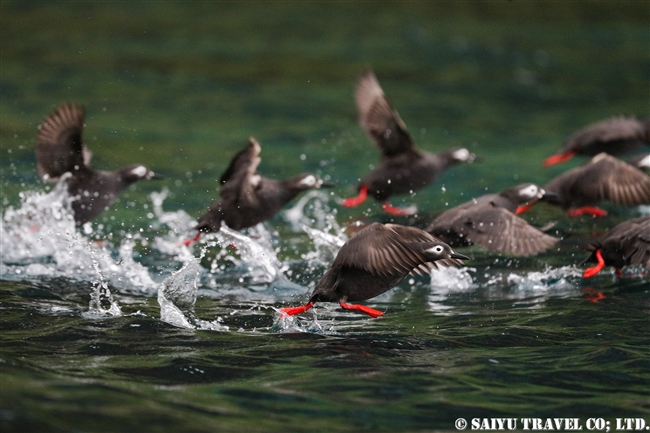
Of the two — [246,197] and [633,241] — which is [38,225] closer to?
[246,197]

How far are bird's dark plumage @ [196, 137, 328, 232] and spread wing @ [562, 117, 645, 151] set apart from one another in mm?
4434

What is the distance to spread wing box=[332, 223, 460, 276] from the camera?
763 cm

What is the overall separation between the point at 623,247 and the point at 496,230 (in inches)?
46.3

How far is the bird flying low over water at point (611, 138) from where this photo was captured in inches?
516

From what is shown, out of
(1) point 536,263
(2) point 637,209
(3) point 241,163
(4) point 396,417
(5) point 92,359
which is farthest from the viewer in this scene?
(2) point 637,209

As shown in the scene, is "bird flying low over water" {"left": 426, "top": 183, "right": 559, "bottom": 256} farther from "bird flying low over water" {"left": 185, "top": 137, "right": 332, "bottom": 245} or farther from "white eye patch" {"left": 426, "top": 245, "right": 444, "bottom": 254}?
"bird flying low over water" {"left": 185, "top": 137, "right": 332, "bottom": 245}

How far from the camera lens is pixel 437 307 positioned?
29.5 ft

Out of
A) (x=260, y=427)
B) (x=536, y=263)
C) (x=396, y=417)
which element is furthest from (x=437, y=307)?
(x=260, y=427)

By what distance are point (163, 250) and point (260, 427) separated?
5.36 meters

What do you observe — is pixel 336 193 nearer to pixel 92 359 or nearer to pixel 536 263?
pixel 536 263

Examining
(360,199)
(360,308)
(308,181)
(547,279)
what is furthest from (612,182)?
(360,308)

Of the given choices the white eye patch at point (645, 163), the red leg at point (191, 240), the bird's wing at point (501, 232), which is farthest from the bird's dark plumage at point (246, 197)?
the white eye patch at point (645, 163)

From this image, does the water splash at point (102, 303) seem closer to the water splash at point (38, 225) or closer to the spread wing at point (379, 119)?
the water splash at point (38, 225)

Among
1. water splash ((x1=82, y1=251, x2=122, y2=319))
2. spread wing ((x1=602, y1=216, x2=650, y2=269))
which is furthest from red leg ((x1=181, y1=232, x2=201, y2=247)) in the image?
spread wing ((x1=602, y1=216, x2=650, y2=269))
